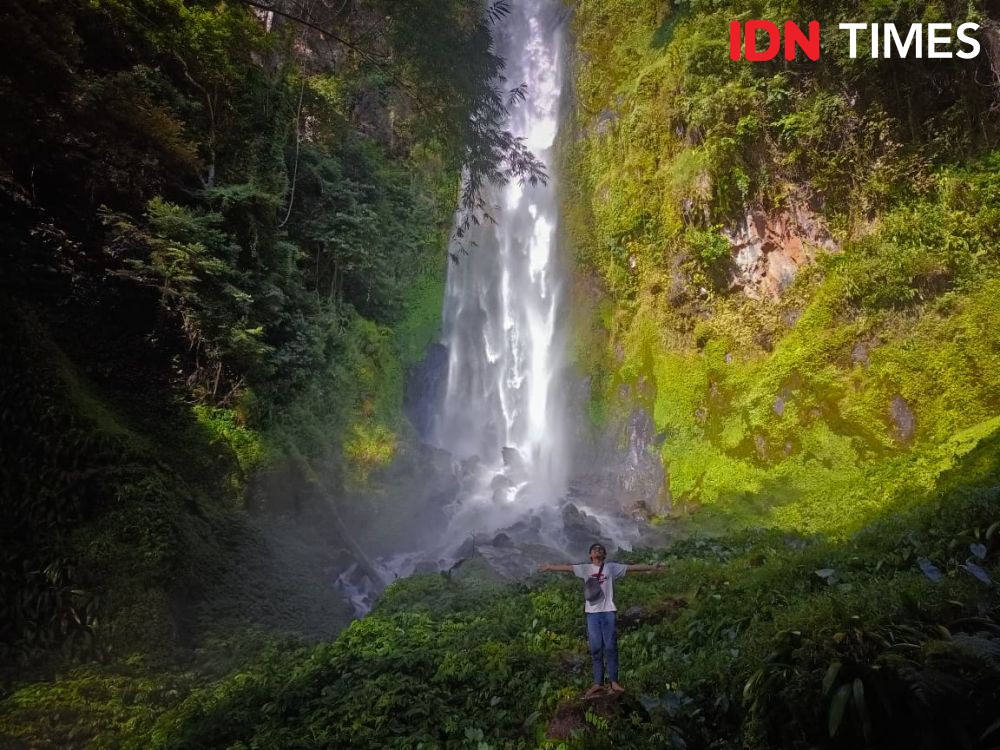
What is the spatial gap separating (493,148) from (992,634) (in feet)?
25.0

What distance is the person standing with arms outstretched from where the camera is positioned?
426 cm

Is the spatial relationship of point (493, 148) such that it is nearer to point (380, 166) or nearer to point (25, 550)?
point (25, 550)

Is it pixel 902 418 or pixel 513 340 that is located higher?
pixel 513 340

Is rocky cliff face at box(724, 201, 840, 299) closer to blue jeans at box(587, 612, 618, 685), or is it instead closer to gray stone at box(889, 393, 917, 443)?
gray stone at box(889, 393, 917, 443)

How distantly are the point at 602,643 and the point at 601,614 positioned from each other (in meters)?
0.23

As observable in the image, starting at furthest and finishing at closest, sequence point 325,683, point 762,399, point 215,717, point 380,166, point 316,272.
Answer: point 380,166 → point 316,272 → point 762,399 → point 325,683 → point 215,717

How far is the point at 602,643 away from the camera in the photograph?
4.32 meters

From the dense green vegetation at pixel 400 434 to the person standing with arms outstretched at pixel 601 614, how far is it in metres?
0.33

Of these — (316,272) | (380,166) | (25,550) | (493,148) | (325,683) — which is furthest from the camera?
(380,166)

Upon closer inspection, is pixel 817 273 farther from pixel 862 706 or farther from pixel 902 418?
pixel 862 706

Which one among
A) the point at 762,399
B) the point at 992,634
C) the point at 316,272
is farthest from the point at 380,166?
the point at 992,634

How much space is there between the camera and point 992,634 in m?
2.48

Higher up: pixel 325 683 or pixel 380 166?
pixel 380 166

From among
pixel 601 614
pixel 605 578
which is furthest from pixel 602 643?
pixel 605 578
